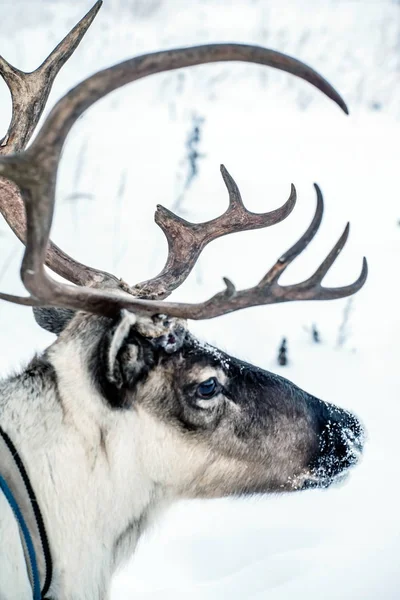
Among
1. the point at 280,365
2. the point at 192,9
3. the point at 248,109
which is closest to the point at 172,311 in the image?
the point at 280,365

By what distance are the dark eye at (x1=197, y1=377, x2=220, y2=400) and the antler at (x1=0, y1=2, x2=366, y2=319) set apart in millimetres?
192

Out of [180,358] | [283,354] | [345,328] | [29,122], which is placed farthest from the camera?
[345,328]

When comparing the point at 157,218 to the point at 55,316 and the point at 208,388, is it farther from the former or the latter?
the point at 208,388

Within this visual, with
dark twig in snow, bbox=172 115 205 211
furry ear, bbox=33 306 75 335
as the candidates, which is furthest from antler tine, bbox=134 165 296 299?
dark twig in snow, bbox=172 115 205 211

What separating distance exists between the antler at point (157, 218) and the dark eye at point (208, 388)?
0.63ft

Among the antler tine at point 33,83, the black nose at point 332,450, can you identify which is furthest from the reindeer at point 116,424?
the antler tine at point 33,83

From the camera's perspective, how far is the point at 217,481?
1.97 metres

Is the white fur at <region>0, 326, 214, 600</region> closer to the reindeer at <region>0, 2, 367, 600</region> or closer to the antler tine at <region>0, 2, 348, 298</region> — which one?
the reindeer at <region>0, 2, 367, 600</region>

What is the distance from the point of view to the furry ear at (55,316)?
206 cm

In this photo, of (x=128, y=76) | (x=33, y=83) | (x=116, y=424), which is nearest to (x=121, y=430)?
(x=116, y=424)

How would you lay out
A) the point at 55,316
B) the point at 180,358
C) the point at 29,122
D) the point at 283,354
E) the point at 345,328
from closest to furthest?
the point at 180,358, the point at 55,316, the point at 29,122, the point at 283,354, the point at 345,328

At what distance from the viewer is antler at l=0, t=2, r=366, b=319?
4.50 ft

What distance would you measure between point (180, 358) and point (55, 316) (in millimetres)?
469

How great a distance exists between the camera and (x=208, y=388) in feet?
6.06
